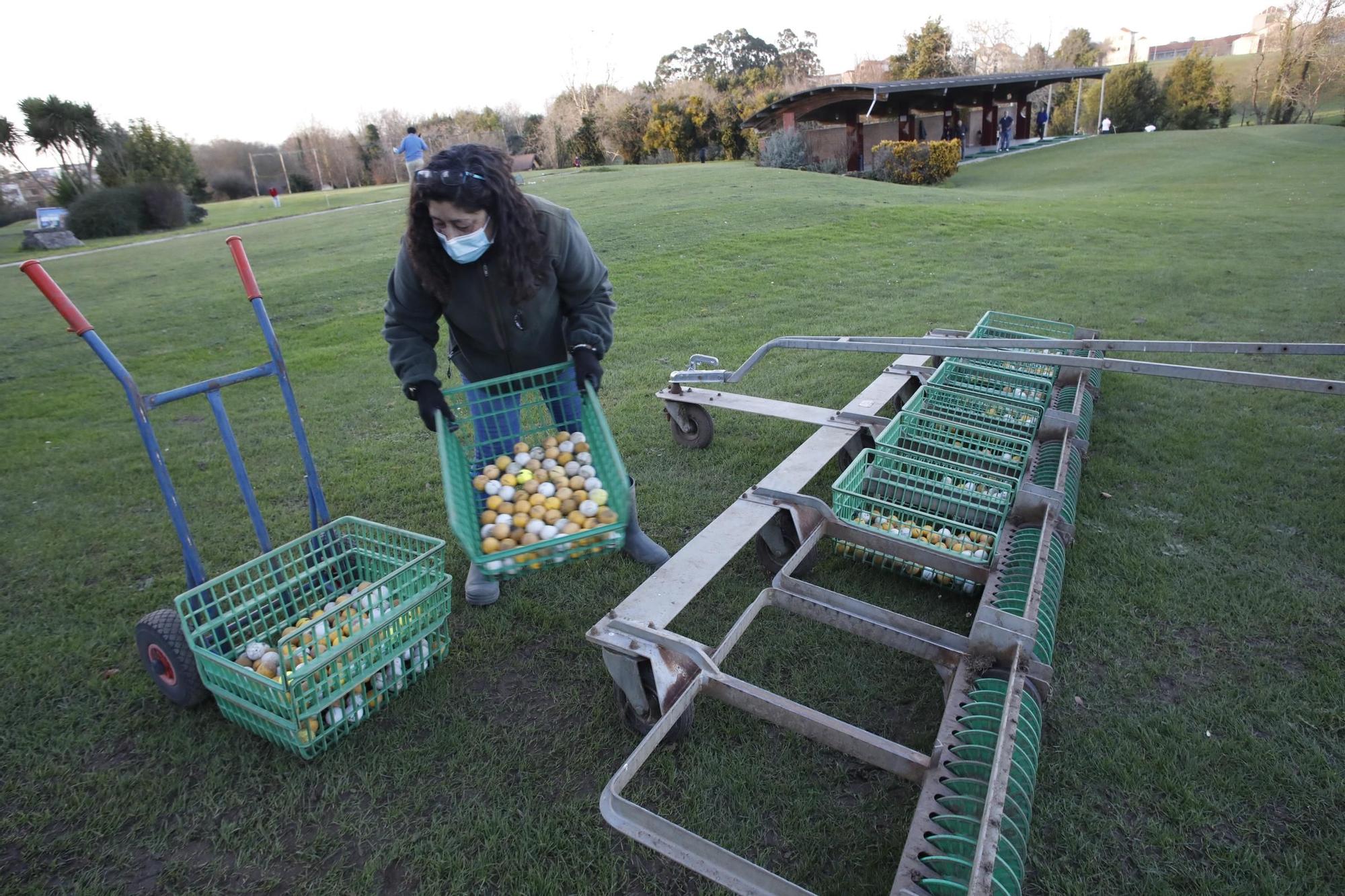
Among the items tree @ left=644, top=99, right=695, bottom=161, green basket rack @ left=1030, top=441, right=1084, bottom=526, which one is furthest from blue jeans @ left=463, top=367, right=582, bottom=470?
tree @ left=644, top=99, right=695, bottom=161

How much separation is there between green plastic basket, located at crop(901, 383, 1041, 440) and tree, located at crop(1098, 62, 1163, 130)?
39851 mm

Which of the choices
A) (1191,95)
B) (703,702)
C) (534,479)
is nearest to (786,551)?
(703,702)

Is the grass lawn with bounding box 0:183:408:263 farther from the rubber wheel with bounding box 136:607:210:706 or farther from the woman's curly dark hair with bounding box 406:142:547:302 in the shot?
the woman's curly dark hair with bounding box 406:142:547:302

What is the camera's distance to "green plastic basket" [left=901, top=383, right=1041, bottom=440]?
4.57 meters

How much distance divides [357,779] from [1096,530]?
374 cm

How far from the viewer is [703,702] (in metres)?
2.97

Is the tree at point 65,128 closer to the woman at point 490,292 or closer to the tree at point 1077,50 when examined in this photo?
the woman at point 490,292

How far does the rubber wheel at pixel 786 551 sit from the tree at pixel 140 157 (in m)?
34.2

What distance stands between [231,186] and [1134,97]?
49312 millimetres

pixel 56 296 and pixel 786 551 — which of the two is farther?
pixel 786 551

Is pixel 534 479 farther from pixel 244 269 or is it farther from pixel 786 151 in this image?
pixel 786 151

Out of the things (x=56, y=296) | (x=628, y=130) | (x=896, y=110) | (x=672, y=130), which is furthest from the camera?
(x=628, y=130)

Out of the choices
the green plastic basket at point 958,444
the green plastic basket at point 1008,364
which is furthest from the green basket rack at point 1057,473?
the green plastic basket at point 1008,364

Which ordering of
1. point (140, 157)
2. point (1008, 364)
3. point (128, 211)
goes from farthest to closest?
point (140, 157), point (128, 211), point (1008, 364)
